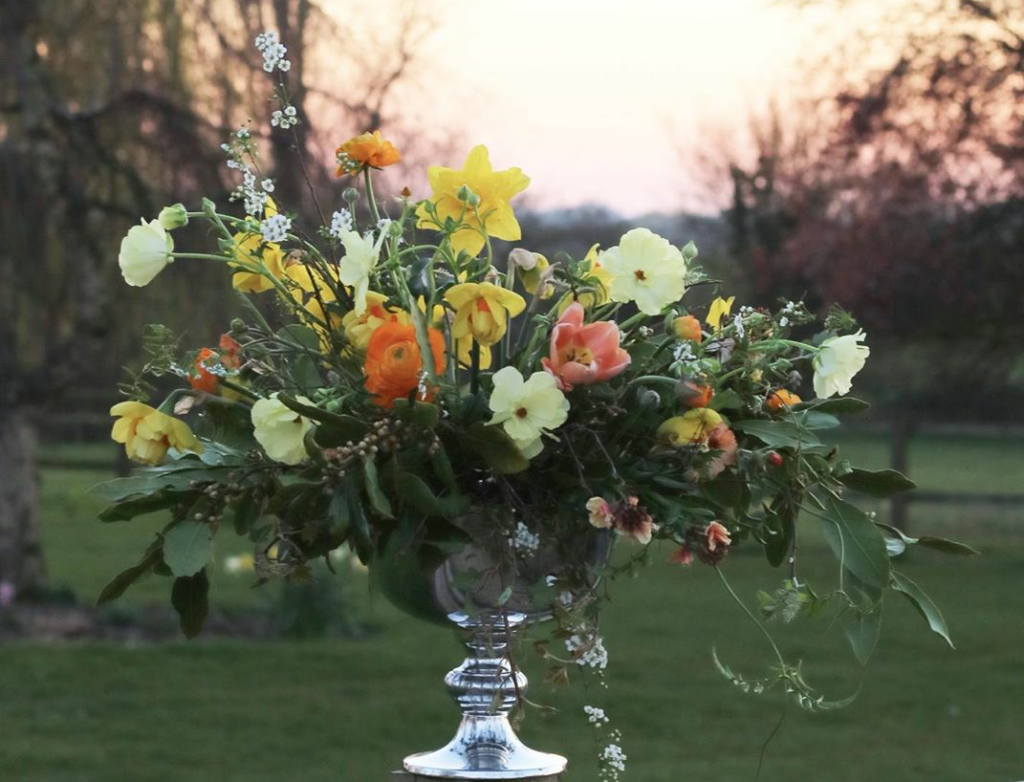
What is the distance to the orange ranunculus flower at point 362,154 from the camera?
160 centimetres

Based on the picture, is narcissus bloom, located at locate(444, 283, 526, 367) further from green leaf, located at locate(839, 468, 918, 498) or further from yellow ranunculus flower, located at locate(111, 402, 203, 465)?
green leaf, located at locate(839, 468, 918, 498)

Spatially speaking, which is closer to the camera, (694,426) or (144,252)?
(694,426)

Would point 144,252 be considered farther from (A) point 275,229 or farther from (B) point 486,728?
(B) point 486,728

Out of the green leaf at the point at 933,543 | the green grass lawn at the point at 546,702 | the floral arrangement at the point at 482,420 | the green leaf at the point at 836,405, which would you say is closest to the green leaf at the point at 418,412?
the floral arrangement at the point at 482,420

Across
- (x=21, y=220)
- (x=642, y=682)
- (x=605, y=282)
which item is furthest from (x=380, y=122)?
(x=605, y=282)

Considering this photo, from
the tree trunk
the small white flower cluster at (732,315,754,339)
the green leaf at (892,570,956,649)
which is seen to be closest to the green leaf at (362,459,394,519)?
the small white flower cluster at (732,315,754,339)

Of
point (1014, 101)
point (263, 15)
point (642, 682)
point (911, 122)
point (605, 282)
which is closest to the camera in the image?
point (605, 282)

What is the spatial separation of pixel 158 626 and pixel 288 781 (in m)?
2.95

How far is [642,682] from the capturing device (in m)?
6.99

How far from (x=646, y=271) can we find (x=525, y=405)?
0.25 m

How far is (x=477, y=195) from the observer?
1.59m

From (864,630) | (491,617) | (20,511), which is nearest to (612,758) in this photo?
(491,617)

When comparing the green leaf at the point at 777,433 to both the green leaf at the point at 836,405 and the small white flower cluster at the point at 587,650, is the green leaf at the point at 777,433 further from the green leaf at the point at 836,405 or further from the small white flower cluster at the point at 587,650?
the small white flower cluster at the point at 587,650

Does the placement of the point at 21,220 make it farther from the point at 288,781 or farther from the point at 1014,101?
the point at 1014,101
